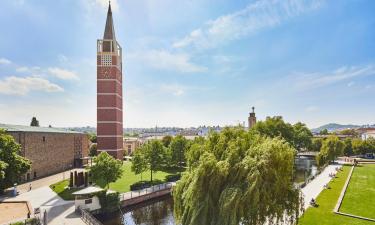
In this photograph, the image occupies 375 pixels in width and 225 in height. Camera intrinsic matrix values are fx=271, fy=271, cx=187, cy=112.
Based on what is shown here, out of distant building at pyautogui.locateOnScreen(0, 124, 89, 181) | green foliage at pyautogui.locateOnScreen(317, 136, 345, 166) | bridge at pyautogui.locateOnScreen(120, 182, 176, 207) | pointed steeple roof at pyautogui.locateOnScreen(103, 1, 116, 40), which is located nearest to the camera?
bridge at pyautogui.locateOnScreen(120, 182, 176, 207)

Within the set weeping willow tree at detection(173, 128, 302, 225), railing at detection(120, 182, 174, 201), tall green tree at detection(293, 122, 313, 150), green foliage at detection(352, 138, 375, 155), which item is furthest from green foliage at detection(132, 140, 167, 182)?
green foliage at detection(352, 138, 375, 155)

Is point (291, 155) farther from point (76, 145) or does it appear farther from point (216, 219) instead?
point (76, 145)

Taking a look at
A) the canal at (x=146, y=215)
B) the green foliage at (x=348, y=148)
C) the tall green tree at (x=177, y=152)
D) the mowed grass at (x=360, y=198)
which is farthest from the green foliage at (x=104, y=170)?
the green foliage at (x=348, y=148)

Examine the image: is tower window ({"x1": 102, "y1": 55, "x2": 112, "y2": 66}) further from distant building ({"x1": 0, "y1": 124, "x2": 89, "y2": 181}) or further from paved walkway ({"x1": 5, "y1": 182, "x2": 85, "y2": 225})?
paved walkway ({"x1": 5, "y1": 182, "x2": 85, "y2": 225})

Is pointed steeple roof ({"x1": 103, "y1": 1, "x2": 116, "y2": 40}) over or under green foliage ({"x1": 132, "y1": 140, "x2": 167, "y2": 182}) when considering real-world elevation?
over

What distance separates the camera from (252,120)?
83188 mm

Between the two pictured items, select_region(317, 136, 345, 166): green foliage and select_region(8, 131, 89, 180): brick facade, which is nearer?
select_region(8, 131, 89, 180): brick facade

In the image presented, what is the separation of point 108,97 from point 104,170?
30.4 meters

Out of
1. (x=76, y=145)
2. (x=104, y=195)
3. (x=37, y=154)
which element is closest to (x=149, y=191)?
(x=104, y=195)

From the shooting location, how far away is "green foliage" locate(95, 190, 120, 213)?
26.3 metres

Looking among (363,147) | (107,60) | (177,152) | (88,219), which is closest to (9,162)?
(88,219)

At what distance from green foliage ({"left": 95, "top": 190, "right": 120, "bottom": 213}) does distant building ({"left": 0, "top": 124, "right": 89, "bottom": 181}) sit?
1984 cm

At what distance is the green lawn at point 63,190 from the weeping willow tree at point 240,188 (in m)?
20.1

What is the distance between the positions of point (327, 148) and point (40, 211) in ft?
173
